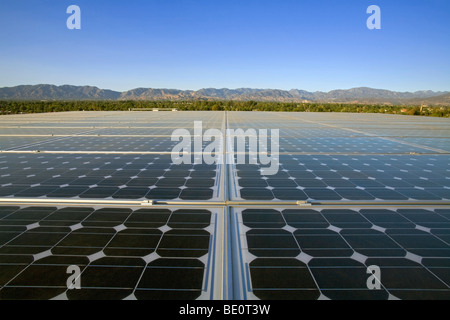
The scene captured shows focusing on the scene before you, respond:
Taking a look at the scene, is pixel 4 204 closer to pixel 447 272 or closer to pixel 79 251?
pixel 79 251

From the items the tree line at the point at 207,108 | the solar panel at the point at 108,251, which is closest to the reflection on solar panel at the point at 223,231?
the solar panel at the point at 108,251

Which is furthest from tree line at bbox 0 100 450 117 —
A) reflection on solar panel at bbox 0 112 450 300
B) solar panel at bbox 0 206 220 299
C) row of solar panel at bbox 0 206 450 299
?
solar panel at bbox 0 206 220 299

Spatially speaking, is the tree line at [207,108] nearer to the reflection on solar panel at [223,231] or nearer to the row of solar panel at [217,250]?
the reflection on solar panel at [223,231]

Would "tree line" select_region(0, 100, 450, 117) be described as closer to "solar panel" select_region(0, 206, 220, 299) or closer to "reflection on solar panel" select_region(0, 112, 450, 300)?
"reflection on solar panel" select_region(0, 112, 450, 300)

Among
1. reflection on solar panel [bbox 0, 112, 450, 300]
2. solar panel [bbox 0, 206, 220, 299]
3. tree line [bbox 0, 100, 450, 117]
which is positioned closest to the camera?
solar panel [bbox 0, 206, 220, 299]

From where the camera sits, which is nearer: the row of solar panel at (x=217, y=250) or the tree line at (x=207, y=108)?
the row of solar panel at (x=217, y=250)

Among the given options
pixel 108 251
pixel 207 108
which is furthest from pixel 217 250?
pixel 207 108

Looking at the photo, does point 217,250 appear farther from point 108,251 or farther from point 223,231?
point 108,251

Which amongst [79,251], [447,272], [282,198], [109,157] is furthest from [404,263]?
[109,157]
